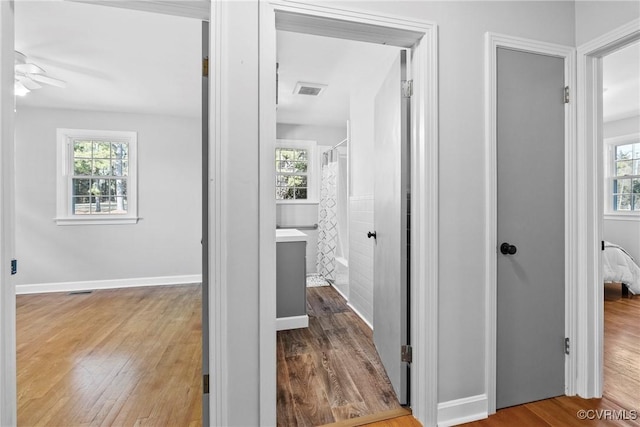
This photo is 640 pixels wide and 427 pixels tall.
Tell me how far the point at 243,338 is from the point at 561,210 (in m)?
1.92

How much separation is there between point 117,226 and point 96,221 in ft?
0.87

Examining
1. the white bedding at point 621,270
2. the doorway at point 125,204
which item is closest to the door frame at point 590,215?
the white bedding at point 621,270

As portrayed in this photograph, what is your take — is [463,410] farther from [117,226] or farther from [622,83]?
[117,226]

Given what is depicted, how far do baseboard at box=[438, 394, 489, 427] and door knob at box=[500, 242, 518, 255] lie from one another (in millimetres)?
786

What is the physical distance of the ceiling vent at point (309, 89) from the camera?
3529mm

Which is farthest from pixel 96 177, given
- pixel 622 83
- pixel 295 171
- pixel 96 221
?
pixel 622 83

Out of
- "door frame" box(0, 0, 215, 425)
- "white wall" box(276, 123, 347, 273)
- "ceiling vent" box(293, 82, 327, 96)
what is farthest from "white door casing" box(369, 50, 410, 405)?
"white wall" box(276, 123, 347, 273)

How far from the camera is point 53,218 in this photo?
170 inches

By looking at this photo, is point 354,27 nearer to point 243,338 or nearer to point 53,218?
point 243,338

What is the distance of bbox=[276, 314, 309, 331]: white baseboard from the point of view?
2.94 meters

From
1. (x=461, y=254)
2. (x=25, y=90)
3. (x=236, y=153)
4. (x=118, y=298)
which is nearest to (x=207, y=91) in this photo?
(x=236, y=153)

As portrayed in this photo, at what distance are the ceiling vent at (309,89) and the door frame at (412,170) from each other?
2.00 meters

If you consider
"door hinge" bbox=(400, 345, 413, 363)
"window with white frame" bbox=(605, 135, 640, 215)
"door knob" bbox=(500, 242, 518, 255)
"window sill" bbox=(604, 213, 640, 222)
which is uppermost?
"window with white frame" bbox=(605, 135, 640, 215)

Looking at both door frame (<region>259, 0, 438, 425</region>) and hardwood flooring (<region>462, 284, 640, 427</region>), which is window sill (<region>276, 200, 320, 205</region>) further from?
hardwood flooring (<region>462, 284, 640, 427</region>)
